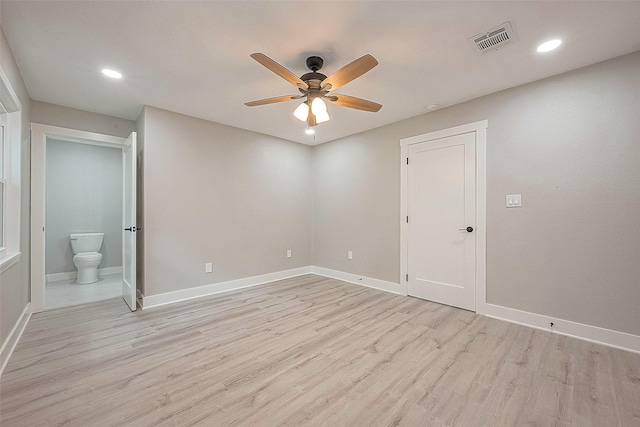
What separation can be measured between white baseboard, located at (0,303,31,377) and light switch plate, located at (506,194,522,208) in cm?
453

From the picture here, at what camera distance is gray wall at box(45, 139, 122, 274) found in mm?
4504

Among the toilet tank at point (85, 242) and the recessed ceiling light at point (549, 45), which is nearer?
the recessed ceiling light at point (549, 45)

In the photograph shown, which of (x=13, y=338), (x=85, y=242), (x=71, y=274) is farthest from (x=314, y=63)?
(x=71, y=274)

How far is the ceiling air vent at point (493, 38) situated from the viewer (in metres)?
1.88

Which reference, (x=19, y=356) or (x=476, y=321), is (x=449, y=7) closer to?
(x=476, y=321)

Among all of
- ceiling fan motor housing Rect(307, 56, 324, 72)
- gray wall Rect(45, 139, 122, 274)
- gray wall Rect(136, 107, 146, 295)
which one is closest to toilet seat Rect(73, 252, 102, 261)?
gray wall Rect(45, 139, 122, 274)

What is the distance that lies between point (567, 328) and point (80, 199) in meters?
7.06

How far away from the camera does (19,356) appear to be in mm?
2125

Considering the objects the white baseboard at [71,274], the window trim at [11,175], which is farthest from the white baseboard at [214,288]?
the white baseboard at [71,274]

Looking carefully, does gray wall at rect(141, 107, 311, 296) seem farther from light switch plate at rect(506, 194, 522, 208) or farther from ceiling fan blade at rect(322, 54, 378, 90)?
light switch plate at rect(506, 194, 522, 208)

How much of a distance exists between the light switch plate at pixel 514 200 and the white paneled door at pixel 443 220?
33 cm

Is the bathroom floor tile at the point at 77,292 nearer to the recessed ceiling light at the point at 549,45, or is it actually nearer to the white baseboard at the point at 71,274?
the white baseboard at the point at 71,274

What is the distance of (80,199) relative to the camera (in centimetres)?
473

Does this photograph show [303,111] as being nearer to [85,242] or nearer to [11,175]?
[11,175]
